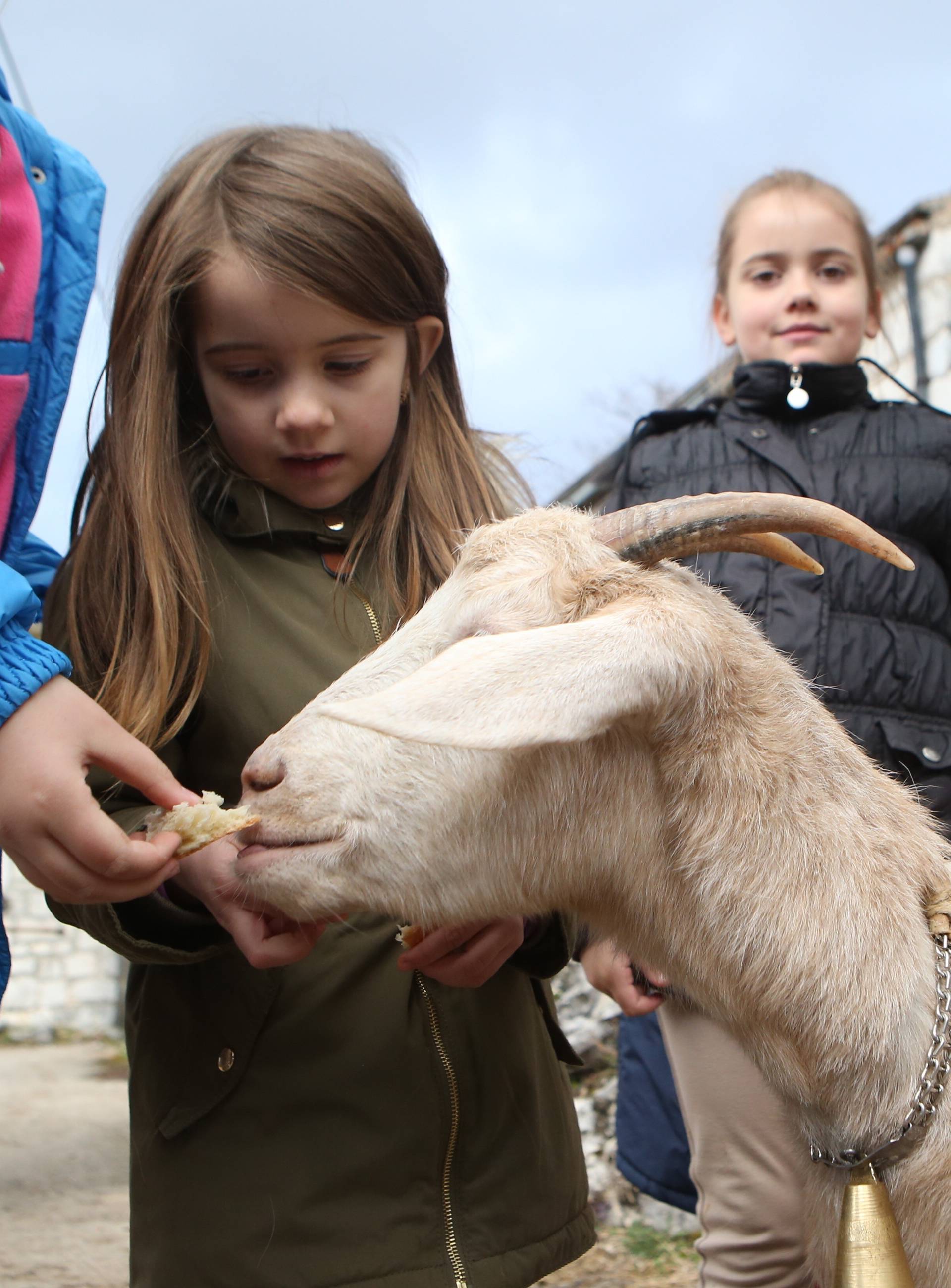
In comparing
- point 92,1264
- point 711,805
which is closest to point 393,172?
point 711,805

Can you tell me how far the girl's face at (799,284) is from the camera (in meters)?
2.83

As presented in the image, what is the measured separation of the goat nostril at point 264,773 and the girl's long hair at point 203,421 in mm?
228

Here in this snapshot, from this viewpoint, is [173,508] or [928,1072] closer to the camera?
[928,1072]

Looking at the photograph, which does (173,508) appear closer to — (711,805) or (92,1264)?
(711,805)

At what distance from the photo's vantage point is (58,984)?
1127 cm

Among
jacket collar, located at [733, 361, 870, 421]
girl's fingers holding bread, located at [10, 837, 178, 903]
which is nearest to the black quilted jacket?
jacket collar, located at [733, 361, 870, 421]

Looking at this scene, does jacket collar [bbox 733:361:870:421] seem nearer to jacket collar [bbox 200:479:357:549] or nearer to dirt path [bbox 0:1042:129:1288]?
jacket collar [bbox 200:479:357:549]

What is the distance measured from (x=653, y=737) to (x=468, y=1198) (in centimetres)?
76

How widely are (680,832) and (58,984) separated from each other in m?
11.0

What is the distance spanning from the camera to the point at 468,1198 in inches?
67.9

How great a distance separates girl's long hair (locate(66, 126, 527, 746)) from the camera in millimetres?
1789

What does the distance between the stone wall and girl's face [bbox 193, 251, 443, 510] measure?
1008 centimetres

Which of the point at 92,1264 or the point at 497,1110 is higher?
the point at 497,1110

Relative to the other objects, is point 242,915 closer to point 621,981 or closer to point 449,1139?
point 449,1139
